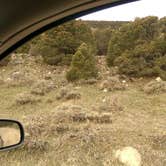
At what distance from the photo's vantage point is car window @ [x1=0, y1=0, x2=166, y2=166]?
11.6 ft

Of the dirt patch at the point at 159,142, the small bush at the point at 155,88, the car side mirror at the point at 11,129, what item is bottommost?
the car side mirror at the point at 11,129

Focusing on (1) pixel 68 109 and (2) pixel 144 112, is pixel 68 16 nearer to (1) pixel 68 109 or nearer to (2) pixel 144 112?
(1) pixel 68 109

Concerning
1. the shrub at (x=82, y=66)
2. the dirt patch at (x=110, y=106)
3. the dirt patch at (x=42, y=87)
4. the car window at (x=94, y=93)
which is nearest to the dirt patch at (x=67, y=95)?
the car window at (x=94, y=93)

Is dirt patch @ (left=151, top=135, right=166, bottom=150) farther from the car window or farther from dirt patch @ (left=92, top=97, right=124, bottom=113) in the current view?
dirt patch @ (left=92, top=97, right=124, bottom=113)

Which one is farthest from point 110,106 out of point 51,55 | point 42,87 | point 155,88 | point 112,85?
point 51,55

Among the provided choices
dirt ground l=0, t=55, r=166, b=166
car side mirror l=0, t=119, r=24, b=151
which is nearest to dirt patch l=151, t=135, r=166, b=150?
dirt ground l=0, t=55, r=166, b=166

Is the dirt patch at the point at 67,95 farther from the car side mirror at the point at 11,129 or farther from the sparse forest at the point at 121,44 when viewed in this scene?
the car side mirror at the point at 11,129

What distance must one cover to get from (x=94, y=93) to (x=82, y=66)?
625 millimetres

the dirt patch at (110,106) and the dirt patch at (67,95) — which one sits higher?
the dirt patch at (67,95)

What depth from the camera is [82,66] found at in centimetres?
584

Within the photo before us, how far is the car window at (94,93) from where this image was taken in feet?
11.6

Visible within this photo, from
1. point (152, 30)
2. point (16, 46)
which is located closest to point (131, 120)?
point (152, 30)

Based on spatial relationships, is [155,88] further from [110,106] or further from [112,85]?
[110,106]

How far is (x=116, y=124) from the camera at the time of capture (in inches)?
167
